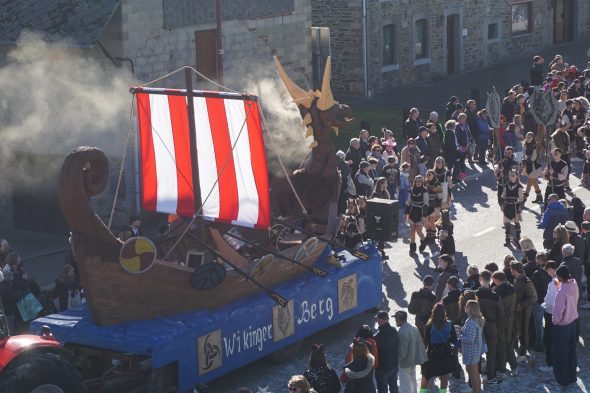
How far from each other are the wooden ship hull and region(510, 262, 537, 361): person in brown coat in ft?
10.9

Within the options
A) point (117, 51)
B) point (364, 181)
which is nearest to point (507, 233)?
point (364, 181)

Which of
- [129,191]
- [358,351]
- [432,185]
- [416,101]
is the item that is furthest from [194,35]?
[358,351]

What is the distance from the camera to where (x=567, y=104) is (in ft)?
90.4

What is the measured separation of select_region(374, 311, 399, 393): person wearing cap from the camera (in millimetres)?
13578

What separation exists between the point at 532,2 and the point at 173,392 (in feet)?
105

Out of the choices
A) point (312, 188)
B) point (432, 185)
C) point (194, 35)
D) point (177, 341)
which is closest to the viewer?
point (177, 341)

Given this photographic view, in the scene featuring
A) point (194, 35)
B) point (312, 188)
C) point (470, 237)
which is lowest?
point (470, 237)

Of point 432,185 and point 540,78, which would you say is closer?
point 432,185

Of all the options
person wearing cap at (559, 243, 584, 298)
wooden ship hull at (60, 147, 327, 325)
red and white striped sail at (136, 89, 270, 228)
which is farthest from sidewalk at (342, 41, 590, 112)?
wooden ship hull at (60, 147, 327, 325)

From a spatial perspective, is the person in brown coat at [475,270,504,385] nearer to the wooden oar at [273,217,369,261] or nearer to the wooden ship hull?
the wooden oar at [273,217,369,261]

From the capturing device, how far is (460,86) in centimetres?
3775

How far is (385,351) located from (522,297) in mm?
2554

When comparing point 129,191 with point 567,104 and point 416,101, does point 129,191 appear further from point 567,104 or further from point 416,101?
point 416,101

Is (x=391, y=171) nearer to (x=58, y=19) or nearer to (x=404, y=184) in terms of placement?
(x=404, y=184)
